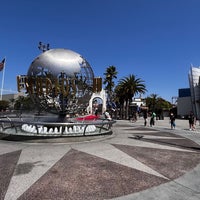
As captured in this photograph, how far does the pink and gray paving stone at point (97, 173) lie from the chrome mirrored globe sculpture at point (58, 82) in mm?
4144

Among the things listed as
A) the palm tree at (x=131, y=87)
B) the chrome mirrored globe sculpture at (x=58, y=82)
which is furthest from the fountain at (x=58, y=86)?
the palm tree at (x=131, y=87)

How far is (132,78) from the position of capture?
37.1 m

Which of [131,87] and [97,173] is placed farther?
[131,87]

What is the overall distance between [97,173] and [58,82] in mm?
7157

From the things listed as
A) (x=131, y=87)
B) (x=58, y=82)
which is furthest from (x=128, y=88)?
(x=58, y=82)

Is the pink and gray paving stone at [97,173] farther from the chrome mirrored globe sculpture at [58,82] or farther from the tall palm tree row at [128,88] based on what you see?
the tall palm tree row at [128,88]

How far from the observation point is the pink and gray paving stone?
402 cm

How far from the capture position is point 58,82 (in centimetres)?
Answer: 1113

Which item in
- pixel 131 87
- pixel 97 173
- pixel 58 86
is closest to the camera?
pixel 97 173

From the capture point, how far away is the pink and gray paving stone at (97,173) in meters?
Answer: 4.02

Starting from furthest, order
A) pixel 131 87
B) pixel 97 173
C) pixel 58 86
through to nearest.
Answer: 1. pixel 131 87
2. pixel 58 86
3. pixel 97 173

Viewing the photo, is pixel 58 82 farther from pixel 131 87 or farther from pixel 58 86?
pixel 131 87

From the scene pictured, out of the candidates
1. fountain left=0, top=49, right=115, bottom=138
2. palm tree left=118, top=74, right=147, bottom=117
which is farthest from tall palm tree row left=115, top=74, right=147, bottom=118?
fountain left=0, top=49, right=115, bottom=138

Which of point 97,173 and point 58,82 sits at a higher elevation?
point 58,82
